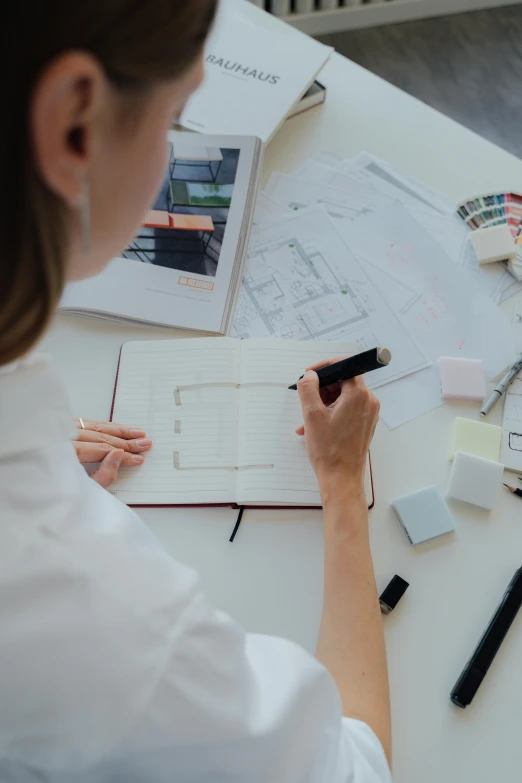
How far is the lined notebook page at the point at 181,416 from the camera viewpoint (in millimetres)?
777

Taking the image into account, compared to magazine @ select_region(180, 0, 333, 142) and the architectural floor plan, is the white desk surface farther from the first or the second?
magazine @ select_region(180, 0, 333, 142)

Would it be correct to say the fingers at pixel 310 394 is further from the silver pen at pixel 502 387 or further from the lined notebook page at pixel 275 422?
the silver pen at pixel 502 387

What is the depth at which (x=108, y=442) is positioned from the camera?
2.57ft

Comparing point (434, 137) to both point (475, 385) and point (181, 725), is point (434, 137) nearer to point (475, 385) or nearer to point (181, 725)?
point (475, 385)

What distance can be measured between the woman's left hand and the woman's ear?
0.46m

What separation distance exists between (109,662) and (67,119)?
0.32 meters

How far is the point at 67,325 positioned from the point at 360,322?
0.39 meters

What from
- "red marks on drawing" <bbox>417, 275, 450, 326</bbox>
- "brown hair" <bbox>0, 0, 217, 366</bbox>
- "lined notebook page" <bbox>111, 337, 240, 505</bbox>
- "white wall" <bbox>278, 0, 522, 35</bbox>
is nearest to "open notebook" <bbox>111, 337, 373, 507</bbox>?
"lined notebook page" <bbox>111, 337, 240, 505</bbox>

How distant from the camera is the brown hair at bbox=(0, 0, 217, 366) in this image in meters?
0.29

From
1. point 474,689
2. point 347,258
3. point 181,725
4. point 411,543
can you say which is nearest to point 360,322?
point 347,258

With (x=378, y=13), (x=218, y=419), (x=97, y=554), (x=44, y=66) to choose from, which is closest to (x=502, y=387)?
(x=218, y=419)

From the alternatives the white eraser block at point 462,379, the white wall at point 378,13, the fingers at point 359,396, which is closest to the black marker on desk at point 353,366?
the fingers at point 359,396

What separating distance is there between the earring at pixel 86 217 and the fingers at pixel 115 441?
1.30ft

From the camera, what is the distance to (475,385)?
2.84 feet
